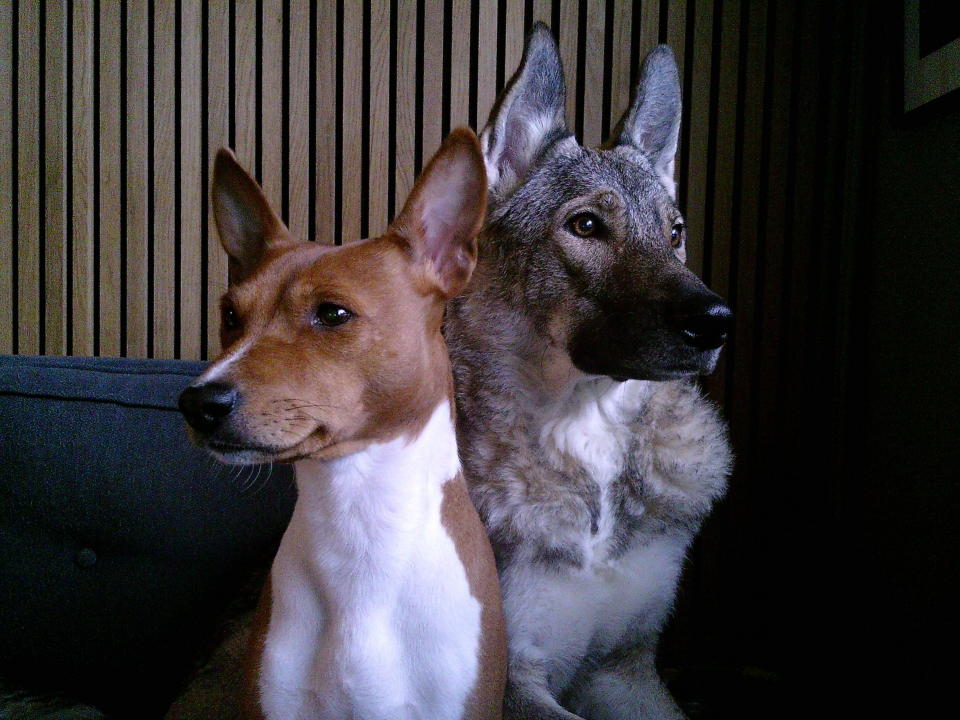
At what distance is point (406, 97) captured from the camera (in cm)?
200

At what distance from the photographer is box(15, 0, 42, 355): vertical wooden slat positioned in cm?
205

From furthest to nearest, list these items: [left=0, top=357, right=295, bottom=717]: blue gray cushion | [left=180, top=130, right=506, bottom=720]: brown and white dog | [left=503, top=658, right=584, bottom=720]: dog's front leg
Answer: [left=0, top=357, right=295, bottom=717]: blue gray cushion
[left=503, top=658, right=584, bottom=720]: dog's front leg
[left=180, top=130, right=506, bottom=720]: brown and white dog

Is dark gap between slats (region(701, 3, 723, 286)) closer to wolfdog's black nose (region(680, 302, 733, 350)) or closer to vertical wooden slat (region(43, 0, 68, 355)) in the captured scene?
wolfdog's black nose (region(680, 302, 733, 350))

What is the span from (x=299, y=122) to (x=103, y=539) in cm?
130

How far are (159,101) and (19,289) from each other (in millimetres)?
750

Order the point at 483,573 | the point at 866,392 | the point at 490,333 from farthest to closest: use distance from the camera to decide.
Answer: the point at 866,392, the point at 490,333, the point at 483,573

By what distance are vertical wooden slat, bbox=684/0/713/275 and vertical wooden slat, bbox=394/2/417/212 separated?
2.66 feet

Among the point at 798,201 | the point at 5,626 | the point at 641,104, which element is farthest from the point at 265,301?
the point at 798,201

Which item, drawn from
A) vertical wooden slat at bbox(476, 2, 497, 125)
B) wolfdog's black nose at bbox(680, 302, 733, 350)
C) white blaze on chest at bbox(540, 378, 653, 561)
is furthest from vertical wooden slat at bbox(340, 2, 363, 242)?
wolfdog's black nose at bbox(680, 302, 733, 350)

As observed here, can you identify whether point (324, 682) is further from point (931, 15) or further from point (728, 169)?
point (931, 15)

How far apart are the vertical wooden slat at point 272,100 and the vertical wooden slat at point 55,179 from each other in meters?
0.62

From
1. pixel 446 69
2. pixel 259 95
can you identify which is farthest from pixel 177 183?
pixel 446 69

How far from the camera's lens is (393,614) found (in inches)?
37.9

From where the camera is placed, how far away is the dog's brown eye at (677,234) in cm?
145
